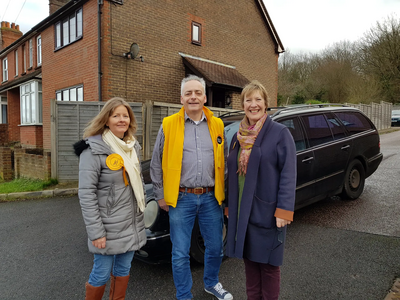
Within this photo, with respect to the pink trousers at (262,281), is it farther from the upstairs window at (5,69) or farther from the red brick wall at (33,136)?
the upstairs window at (5,69)

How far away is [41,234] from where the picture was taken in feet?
15.2

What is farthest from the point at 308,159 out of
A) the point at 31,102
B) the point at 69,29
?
the point at 31,102

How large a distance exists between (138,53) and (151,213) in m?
8.92

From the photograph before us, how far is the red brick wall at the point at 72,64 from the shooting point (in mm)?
10508

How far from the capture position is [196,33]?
13.1 metres

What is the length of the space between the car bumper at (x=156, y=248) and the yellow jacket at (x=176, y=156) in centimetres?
55

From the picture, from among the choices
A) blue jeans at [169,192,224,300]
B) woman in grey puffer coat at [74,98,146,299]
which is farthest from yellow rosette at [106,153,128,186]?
blue jeans at [169,192,224,300]

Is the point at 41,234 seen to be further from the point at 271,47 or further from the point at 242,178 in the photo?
the point at 271,47

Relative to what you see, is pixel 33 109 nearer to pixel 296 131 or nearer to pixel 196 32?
pixel 196 32

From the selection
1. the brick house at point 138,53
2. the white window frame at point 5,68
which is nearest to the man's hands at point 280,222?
the brick house at point 138,53

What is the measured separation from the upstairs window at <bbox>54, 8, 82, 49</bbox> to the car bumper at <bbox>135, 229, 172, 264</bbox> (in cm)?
1038

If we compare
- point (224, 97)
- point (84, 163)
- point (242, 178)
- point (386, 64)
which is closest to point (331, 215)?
point (242, 178)

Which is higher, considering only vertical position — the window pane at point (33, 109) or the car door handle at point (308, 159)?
the window pane at point (33, 109)

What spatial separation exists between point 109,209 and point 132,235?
0.94 ft
